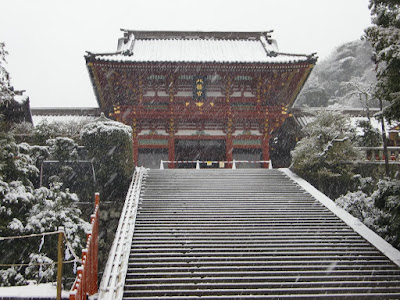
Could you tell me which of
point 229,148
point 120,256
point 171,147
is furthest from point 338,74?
point 120,256

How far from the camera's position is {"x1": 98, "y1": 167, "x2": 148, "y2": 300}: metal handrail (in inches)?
223

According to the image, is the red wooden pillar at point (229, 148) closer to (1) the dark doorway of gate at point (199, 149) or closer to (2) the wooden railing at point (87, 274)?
(1) the dark doorway of gate at point (199, 149)

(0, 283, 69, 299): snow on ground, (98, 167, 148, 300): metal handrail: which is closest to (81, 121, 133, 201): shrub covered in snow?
(98, 167, 148, 300): metal handrail

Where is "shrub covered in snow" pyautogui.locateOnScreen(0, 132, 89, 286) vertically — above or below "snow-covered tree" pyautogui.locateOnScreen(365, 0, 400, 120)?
below

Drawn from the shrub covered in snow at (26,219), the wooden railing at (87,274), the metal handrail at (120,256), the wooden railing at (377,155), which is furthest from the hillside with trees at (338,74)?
the wooden railing at (87,274)

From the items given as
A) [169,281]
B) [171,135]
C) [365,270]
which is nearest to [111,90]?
[171,135]

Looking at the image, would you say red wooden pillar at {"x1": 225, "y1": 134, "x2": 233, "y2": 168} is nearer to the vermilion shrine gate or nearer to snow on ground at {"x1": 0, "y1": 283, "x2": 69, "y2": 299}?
the vermilion shrine gate

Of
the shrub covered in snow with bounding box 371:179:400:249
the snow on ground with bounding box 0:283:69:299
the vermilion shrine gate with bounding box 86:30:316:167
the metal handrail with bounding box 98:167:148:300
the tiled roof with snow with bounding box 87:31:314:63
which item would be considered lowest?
the snow on ground with bounding box 0:283:69:299

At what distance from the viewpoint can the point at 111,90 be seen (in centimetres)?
1551

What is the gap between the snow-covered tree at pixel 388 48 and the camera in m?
5.88

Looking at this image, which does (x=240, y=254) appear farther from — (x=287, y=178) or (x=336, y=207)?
(x=287, y=178)

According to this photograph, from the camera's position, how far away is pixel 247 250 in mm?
7027

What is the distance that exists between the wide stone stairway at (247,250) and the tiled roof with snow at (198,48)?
255 inches

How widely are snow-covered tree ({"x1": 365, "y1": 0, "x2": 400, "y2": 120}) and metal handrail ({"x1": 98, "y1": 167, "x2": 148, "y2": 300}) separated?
200 inches
